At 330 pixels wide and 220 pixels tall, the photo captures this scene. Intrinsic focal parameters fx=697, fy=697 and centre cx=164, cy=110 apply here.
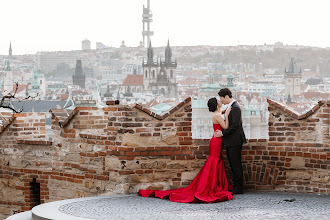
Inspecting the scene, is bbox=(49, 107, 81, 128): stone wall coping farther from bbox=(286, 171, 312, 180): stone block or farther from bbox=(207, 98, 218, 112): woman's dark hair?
bbox=(286, 171, 312, 180): stone block

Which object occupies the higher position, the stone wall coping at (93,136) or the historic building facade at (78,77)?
the historic building facade at (78,77)

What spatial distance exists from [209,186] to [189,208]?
0.68 meters

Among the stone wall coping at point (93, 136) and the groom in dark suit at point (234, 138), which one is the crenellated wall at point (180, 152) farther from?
the groom in dark suit at point (234, 138)

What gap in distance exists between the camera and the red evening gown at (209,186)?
6648mm

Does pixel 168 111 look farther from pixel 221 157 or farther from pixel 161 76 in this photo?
pixel 161 76

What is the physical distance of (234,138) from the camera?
6.93 m

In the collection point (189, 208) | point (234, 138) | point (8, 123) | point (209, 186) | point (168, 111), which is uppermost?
point (168, 111)

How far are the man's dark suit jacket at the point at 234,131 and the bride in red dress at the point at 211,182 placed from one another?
3.1 inches

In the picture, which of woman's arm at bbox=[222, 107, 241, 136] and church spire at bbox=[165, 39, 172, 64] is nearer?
woman's arm at bbox=[222, 107, 241, 136]

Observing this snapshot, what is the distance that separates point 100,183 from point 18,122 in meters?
2.37

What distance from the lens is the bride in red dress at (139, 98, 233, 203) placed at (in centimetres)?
668

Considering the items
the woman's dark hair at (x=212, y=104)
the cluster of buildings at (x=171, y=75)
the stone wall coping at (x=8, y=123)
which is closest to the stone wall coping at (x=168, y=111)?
the woman's dark hair at (x=212, y=104)

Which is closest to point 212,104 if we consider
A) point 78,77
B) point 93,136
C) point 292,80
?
point 93,136

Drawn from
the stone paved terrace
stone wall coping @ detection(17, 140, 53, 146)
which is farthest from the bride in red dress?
stone wall coping @ detection(17, 140, 53, 146)
